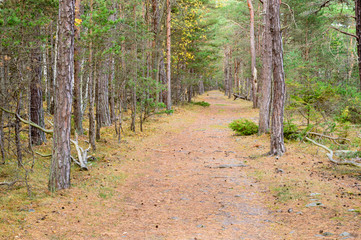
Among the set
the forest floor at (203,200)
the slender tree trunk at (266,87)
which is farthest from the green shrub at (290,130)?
the slender tree trunk at (266,87)

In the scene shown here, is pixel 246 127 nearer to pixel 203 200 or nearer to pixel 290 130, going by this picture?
pixel 290 130

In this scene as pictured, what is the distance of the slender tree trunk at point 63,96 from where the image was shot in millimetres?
6195

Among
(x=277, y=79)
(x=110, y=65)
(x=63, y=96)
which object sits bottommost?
(x=63, y=96)

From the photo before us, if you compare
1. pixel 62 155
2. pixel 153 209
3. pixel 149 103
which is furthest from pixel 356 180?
pixel 149 103

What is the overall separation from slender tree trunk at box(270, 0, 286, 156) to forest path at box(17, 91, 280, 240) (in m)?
1.23

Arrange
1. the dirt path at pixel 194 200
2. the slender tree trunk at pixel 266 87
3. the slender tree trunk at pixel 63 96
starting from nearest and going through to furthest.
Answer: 1. the dirt path at pixel 194 200
2. the slender tree trunk at pixel 63 96
3. the slender tree trunk at pixel 266 87

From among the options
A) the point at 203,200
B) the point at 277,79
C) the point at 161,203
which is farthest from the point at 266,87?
the point at 161,203

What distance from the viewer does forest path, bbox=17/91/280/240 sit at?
4.91 meters

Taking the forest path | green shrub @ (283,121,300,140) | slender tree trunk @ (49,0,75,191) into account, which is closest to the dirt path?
the forest path

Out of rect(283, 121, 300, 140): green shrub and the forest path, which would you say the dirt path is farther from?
rect(283, 121, 300, 140): green shrub

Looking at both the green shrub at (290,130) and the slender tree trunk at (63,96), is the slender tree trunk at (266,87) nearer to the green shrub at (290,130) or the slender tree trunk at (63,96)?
the green shrub at (290,130)

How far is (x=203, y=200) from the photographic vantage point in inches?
260

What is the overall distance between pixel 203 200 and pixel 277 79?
518 centimetres

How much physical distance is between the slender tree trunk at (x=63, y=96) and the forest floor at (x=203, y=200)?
1.61ft
